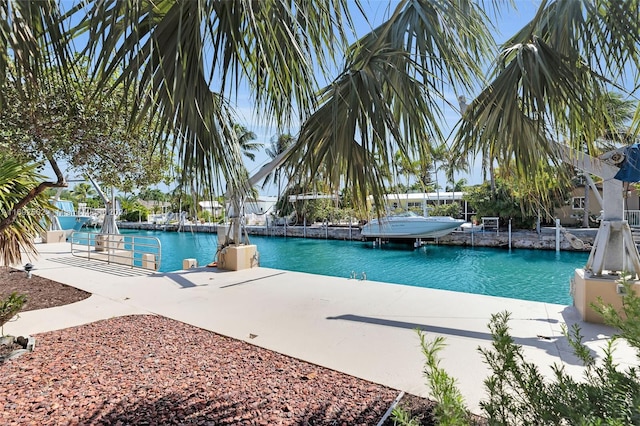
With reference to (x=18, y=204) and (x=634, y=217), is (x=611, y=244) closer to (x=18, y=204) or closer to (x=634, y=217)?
(x=18, y=204)

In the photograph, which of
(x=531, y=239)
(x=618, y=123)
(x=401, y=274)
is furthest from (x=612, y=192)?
(x=531, y=239)

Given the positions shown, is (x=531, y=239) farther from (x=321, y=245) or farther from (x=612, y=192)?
(x=612, y=192)

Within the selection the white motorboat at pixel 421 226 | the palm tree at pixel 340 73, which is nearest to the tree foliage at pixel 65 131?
the palm tree at pixel 340 73

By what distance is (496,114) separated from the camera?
211 cm

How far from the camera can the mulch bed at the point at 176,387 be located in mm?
2367

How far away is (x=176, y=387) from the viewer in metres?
2.76

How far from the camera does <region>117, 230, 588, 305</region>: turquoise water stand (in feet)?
36.5

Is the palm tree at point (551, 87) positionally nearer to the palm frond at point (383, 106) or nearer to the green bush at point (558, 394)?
the palm frond at point (383, 106)

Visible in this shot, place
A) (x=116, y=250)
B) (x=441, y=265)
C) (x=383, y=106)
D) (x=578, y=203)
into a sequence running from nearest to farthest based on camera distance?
(x=383, y=106) → (x=116, y=250) → (x=441, y=265) → (x=578, y=203)

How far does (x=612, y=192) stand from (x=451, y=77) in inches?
134

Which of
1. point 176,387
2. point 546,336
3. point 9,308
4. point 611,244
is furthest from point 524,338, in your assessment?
point 9,308

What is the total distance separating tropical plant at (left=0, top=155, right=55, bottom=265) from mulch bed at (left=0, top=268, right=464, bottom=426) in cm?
132

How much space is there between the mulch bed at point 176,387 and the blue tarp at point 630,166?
336 centimetres

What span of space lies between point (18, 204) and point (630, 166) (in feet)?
20.7
